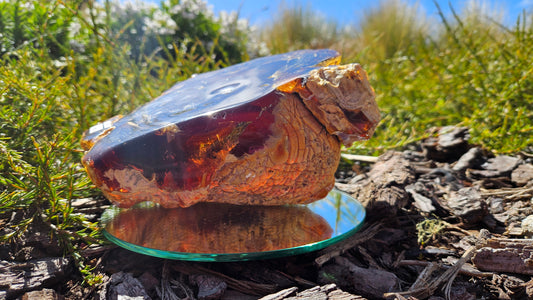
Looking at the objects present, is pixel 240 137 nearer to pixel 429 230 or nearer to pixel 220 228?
pixel 220 228

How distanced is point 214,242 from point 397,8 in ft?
17.9

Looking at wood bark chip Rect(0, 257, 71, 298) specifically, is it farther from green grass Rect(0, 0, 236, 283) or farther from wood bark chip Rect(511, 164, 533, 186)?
wood bark chip Rect(511, 164, 533, 186)

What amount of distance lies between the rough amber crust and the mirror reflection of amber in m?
0.08

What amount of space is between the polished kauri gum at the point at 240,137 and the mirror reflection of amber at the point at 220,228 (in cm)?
9

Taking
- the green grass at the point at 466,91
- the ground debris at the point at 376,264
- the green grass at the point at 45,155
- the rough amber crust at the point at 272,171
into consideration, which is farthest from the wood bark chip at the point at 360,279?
the green grass at the point at 466,91

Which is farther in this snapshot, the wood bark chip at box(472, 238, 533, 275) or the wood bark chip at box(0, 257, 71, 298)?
the wood bark chip at box(472, 238, 533, 275)

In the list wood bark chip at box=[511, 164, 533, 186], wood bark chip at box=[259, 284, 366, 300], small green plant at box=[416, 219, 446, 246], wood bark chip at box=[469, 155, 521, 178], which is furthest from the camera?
wood bark chip at box=[469, 155, 521, 178]

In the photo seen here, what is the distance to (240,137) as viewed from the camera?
107 cm

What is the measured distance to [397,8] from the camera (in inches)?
221

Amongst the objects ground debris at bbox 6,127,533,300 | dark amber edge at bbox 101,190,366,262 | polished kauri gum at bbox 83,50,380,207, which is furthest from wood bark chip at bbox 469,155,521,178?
dark amber edge at bbox 101,190,366,262

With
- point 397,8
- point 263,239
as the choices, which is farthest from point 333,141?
point 397,8

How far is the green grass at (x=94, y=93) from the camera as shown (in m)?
1.19

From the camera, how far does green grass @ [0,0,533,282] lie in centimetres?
119

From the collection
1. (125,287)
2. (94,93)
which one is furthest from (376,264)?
(94,93)
